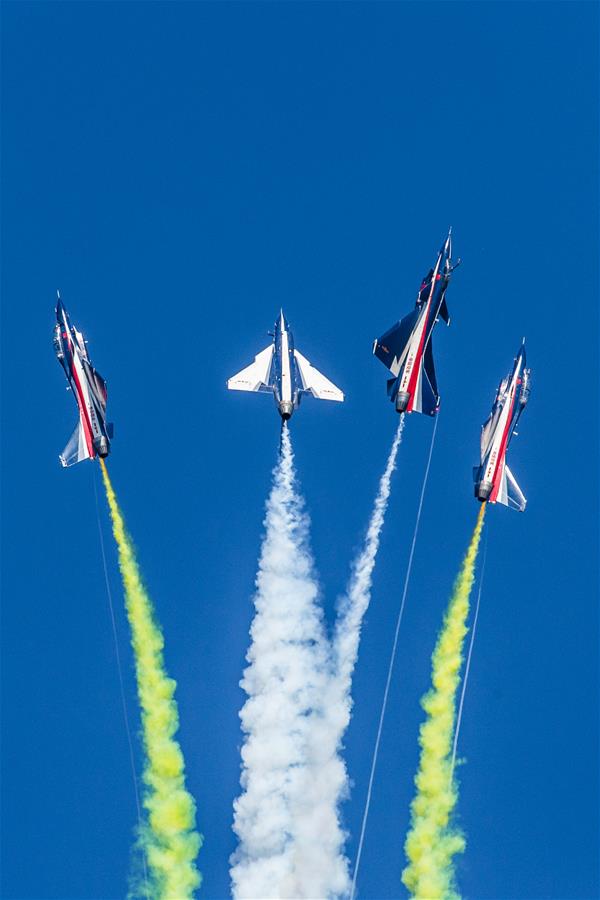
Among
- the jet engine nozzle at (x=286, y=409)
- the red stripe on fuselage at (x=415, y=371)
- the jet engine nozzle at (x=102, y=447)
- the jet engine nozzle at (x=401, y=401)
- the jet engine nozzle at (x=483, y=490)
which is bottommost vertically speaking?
the jet engine nozzle at (x=483, y=490)

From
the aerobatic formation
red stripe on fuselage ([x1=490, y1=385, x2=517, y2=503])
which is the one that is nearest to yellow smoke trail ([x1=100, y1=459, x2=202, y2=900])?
the aerobatic formation

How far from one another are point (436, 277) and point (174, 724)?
77.3 ft

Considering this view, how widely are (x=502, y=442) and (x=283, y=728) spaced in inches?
620

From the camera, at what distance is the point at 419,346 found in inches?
2694

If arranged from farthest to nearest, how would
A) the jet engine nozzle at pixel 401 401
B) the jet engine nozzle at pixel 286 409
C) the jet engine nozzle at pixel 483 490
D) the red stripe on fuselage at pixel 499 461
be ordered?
the jet engine nozzle at pixel 401 401
the jet engine nozzle at pixel 286 409
the red stripe on fuselage at pixel 499 461
the jet engine nozzle at pixel 483 490

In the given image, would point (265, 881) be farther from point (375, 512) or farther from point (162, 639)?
point (375, 512)

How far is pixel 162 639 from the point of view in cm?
6594

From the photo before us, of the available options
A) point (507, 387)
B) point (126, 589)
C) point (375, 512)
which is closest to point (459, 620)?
point (375, 512)

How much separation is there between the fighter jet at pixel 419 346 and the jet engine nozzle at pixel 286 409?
470 centimetres

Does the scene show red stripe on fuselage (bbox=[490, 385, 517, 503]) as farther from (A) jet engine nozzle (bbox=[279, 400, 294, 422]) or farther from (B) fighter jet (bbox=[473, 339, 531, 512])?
(A) jet engine nozzle (bbox=[279, 400, 294, 422])

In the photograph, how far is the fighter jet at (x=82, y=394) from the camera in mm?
65688

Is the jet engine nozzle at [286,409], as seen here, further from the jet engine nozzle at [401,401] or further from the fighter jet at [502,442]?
the fighter jet at [502,442]

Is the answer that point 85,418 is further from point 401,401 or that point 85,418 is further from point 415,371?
point 415,371

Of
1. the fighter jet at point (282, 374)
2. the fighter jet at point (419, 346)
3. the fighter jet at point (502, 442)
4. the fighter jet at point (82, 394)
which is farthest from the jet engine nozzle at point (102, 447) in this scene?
the fighter jet at point (502, 442)
